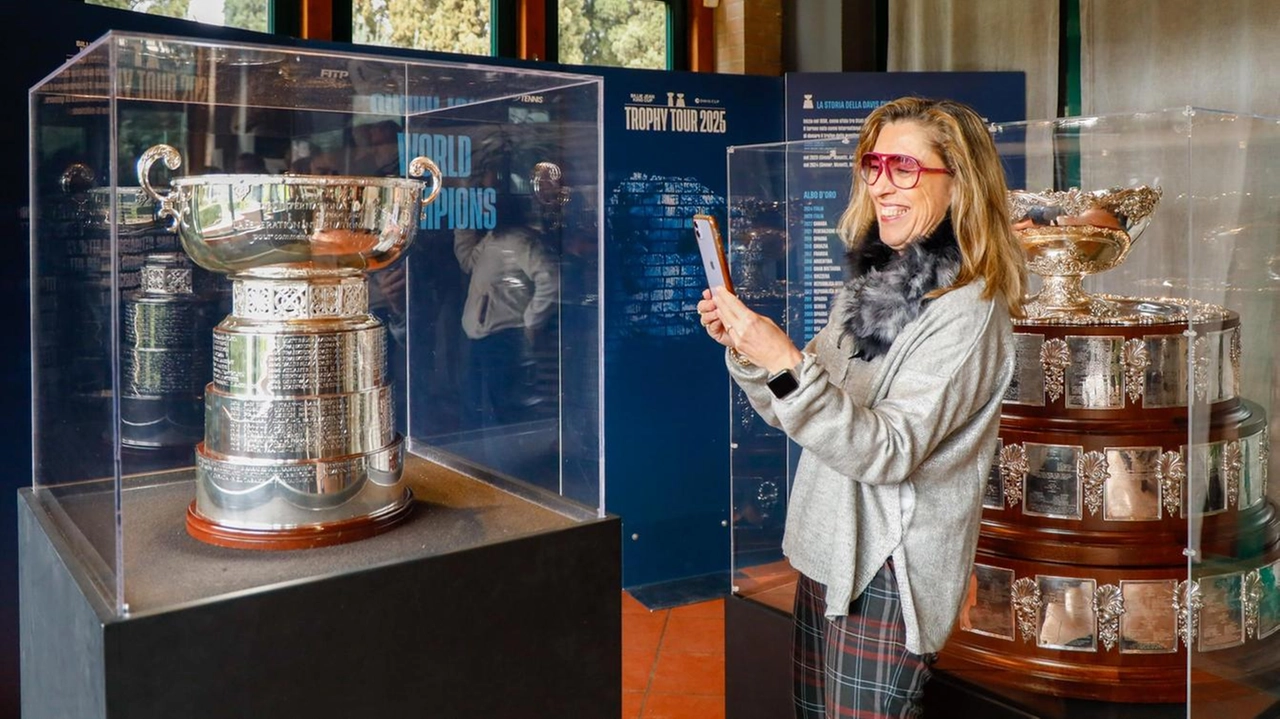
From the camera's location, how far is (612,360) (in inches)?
171

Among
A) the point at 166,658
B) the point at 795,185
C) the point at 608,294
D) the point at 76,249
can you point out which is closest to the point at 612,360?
the point at 608,294

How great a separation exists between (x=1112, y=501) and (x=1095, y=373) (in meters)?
0.24

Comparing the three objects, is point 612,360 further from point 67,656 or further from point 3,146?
point 67,656

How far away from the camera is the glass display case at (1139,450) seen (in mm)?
1967

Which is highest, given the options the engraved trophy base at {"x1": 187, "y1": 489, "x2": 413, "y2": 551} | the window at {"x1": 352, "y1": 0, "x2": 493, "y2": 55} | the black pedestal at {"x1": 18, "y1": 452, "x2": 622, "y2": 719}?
the window at {"x1": 352, "y1": 0, "x2": 493, "y2": 55}

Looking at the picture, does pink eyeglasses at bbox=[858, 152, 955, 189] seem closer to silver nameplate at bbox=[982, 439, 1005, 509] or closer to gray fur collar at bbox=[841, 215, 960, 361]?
gray fur collar at bbox=[841, 215, 960, 361]

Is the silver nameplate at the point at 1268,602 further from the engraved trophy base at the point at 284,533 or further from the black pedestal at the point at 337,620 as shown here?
the engraved trophy base at the point at 284,533

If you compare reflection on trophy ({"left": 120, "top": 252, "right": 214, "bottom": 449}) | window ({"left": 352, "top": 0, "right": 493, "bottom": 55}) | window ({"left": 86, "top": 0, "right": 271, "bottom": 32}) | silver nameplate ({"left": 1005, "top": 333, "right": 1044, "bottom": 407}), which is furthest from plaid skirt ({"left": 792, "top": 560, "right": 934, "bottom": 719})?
window ({"left": 352, "top": 0, "right": 493, "bottom": 55})

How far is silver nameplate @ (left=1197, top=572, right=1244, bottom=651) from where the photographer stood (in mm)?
1979

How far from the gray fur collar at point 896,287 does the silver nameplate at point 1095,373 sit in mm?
580

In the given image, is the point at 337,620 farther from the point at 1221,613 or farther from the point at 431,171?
the point at 1221,613

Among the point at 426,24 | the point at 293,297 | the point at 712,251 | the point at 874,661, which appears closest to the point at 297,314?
the point at 293,297

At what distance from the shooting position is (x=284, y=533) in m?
1.44

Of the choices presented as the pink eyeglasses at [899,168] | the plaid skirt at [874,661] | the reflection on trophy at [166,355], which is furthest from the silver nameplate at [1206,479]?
the reflection on trophy at [166,355]
